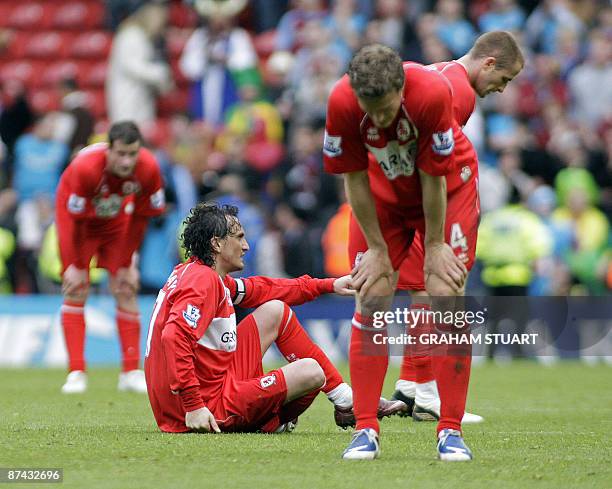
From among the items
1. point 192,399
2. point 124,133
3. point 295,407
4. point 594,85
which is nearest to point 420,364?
point 295,407

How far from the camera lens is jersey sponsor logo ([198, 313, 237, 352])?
23.7 ft

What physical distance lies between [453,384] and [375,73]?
59.3 inches

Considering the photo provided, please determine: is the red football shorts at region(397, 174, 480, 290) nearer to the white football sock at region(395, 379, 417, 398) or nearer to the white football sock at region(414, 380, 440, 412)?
the white football sock at region(414, 380, 440, 412)

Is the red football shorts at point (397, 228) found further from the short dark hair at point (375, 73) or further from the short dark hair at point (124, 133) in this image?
the short dark hair at point (124, 133)

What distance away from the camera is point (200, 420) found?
7.00m

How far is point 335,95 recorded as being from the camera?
589 centimetres

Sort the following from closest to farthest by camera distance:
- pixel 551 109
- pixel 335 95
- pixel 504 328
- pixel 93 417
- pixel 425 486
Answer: pixel 425 486
pixel 335 95
pixel 93 417
pixel 504 328
pixel 551 109

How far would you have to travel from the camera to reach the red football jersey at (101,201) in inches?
423

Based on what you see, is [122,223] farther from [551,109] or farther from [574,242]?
[551,109]

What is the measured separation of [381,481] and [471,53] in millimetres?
3280

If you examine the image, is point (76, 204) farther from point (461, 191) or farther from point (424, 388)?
point (461, 191)

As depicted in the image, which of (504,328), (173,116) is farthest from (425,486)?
(173,116)

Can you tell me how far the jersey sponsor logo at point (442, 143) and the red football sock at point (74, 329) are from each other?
232 inches

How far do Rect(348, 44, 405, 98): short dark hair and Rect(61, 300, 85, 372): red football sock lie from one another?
19.8ft
